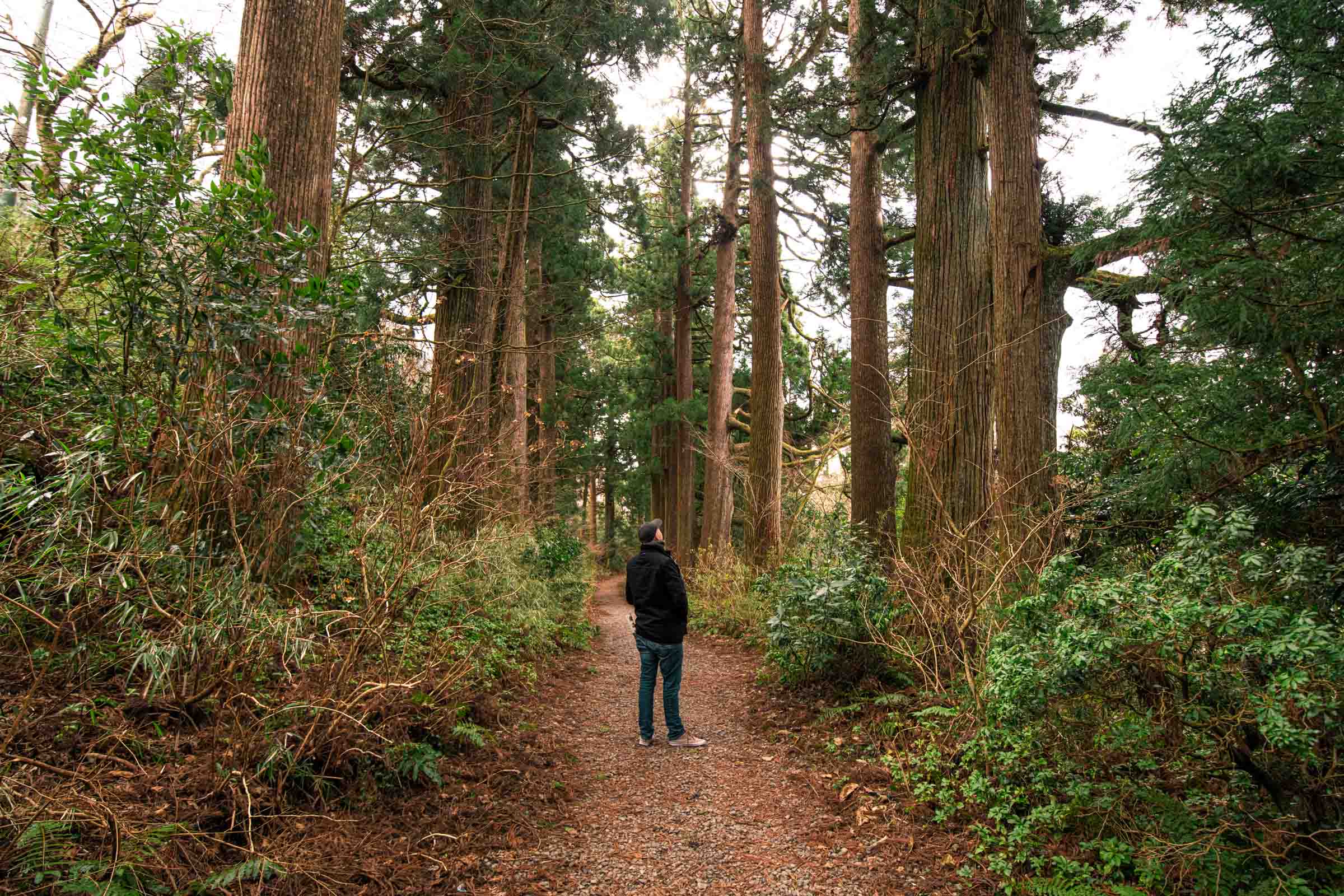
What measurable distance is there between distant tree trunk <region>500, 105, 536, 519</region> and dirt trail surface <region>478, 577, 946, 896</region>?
520 centimetres

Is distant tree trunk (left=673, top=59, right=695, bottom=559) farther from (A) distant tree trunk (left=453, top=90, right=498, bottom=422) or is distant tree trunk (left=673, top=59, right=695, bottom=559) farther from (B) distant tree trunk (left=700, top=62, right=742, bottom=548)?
(A) distant tree trunk (left=453, top=90, right=498, bottom=422)

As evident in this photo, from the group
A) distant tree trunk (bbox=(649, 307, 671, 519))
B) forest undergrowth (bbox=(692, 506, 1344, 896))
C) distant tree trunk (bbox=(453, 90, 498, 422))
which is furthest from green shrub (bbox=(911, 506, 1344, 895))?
distant tree trunk (bbox=(649, 307, 671, 519))

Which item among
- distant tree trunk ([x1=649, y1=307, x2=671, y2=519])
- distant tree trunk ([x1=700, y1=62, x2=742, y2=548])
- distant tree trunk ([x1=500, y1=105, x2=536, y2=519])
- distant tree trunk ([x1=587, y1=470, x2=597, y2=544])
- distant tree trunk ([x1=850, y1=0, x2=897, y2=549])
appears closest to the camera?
distant tree trunk ([x1=850, y1=0, x2=897, y2=549])

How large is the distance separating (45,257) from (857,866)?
6466 mm

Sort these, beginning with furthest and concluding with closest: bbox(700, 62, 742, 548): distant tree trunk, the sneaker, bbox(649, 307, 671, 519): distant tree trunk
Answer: bbox(649, 307, 671, 519): distant tree trunk
bbox(700, 62, 742, 548): distant tree trunk
the sneaker

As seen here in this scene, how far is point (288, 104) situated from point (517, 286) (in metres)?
6.82

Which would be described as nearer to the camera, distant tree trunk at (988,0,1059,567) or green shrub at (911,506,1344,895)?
green shrub at (911,506,1344,895)

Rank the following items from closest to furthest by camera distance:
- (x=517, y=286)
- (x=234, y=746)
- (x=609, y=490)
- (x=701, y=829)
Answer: (x=234, y=746), (x=701, y=829), (x=517, y=286), (x=609, y=490)

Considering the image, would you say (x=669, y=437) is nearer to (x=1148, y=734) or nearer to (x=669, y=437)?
(x=669, y=437)

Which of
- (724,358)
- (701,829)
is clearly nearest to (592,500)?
(724,358)

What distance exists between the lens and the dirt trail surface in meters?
3.42

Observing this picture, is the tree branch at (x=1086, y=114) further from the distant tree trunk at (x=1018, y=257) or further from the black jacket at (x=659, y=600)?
the black jacket at (x=659, y=600)

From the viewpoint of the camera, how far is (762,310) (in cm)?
1199

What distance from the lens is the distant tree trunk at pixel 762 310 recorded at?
11.7m
